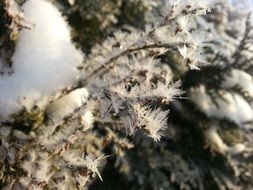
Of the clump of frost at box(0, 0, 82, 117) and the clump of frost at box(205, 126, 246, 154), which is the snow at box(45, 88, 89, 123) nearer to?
the clump of frost at box(0, 0, 82, 117)

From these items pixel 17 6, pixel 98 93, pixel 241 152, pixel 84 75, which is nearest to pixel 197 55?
pixel 98 93

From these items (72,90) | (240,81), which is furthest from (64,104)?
(240,81)

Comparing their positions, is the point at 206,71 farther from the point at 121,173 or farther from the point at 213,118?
the point at 121,173

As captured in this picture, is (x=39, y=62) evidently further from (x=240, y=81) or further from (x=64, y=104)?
(x=240, y=81)

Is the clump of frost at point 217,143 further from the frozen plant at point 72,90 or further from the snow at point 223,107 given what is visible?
the frozen plant at point 72,90

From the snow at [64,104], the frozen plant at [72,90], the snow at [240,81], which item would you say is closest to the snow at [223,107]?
the snow at [240,81]

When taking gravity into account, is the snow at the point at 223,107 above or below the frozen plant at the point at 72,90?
above
